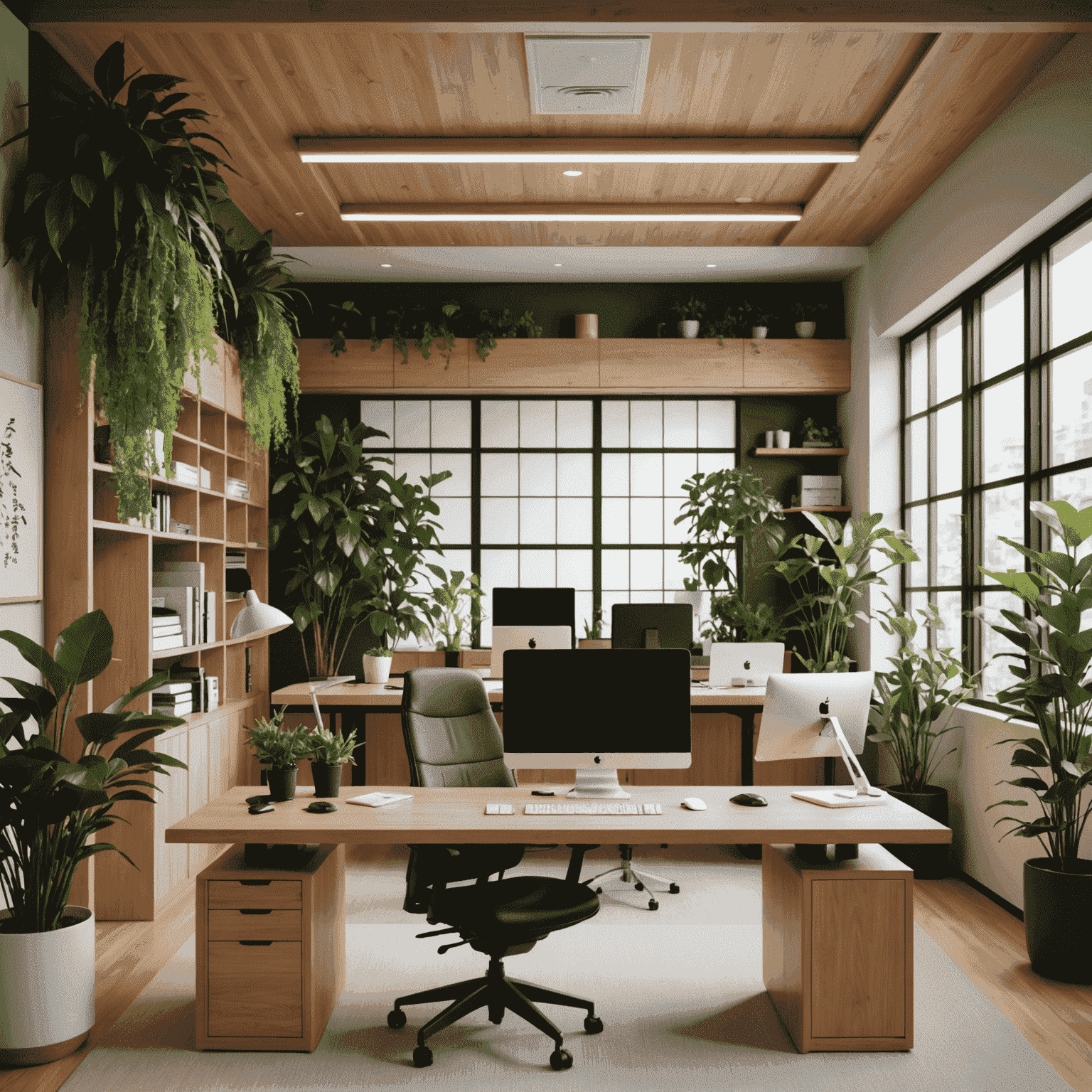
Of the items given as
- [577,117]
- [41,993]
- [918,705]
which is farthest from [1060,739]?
[41,993]

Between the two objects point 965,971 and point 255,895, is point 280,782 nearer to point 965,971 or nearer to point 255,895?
point 255,895

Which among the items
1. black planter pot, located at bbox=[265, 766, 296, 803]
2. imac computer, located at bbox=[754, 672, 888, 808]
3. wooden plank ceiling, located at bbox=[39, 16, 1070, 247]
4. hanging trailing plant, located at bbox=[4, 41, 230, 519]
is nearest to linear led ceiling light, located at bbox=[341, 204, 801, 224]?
wooden plank ceiling, located at bbox=[39, 16, 1070, 247]

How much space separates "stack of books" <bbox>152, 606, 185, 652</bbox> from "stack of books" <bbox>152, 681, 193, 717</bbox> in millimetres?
187

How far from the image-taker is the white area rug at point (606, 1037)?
8.57 feet

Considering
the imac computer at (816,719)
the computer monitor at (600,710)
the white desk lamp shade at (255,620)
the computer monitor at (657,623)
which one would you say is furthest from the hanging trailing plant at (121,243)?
the computer monitor at (657,623)

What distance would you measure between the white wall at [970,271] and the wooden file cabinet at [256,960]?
294 centimetres

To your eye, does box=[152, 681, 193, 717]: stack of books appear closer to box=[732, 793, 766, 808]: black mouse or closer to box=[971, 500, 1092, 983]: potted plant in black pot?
box=[732, 793, 766, 808]: black mouse

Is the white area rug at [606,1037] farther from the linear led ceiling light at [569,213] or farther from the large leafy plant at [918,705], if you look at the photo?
the linear led ceiling light at [569,213]

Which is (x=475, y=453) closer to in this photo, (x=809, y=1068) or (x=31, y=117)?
(x=31, y=117)

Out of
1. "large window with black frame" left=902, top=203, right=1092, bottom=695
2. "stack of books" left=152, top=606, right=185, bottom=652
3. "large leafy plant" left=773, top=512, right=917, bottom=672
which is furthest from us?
"large leafy plant" left=773, top=512, right=917, bottom=672

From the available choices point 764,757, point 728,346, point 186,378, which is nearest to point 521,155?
point 186,378

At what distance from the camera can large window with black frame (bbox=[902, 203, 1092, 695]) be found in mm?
3926

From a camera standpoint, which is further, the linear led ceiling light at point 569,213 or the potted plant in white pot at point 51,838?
the linear led ceiling light at point 569,213

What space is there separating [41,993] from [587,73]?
3.78 metres
